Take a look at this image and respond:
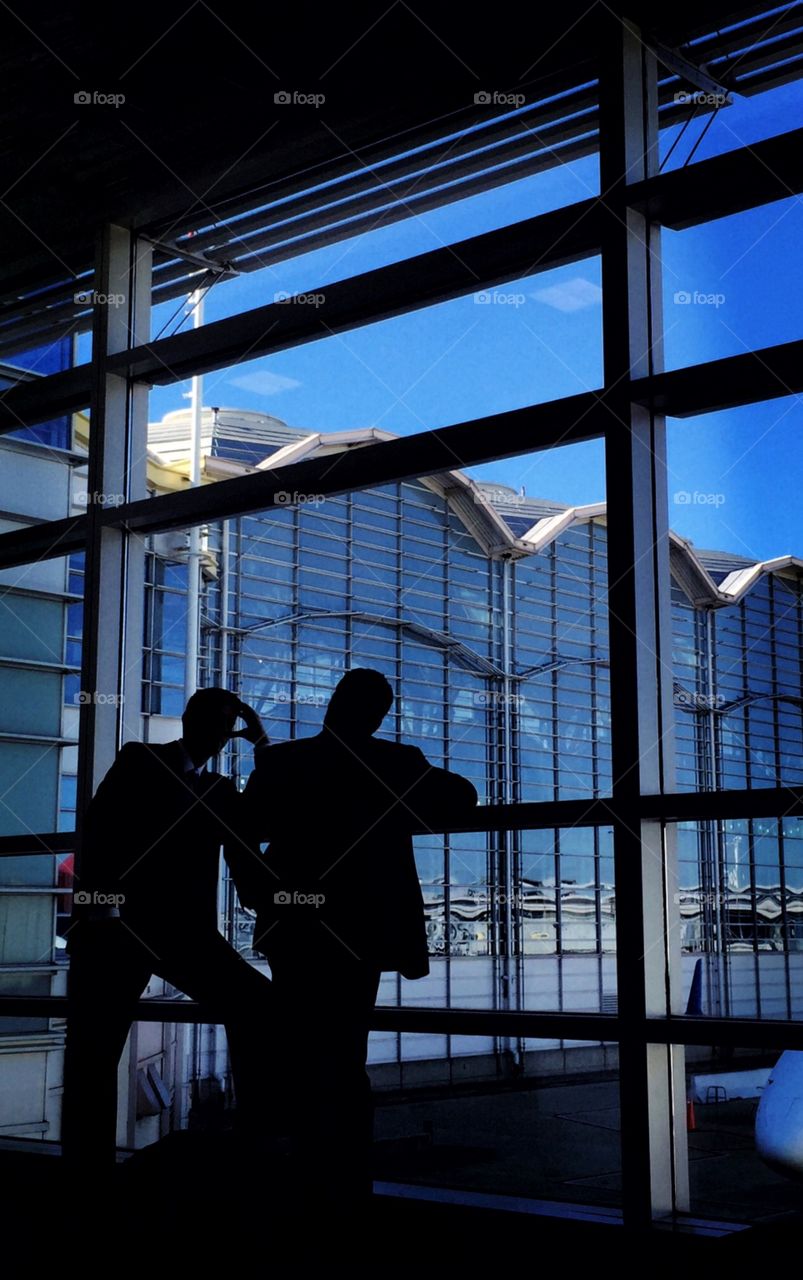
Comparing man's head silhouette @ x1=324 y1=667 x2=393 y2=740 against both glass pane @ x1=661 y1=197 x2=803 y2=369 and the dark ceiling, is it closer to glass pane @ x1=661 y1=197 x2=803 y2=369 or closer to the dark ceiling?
glass pane @ x1=661 y1=197 x2=803 y2=369

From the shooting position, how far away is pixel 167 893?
11.4 ft

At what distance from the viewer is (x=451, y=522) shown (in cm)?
509

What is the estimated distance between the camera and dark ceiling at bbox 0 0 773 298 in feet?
13.0

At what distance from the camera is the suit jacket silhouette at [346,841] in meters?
3.14

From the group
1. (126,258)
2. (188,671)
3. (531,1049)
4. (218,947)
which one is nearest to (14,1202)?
(218,947)

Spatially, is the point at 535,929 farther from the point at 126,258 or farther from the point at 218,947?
the point at 126,258

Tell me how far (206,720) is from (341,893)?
712mm

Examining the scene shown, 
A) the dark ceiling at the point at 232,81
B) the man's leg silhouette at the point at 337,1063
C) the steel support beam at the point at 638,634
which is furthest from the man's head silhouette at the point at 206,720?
the dark ceiling at the point at 232,81

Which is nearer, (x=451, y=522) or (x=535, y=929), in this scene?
(x=535, y=929)

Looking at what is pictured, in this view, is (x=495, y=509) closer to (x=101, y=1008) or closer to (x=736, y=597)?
(x=736, y=597)

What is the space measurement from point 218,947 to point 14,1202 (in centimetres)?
87

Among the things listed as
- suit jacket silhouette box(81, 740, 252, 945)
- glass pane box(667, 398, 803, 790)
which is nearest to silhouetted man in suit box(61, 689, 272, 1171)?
suit jacket silhouette box(81, 740, 252, 945)

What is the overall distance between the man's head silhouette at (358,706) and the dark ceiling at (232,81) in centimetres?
206

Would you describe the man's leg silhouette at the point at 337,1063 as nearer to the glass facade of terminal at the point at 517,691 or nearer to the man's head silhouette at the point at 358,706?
the man's head silhouette at the point at 358,706
